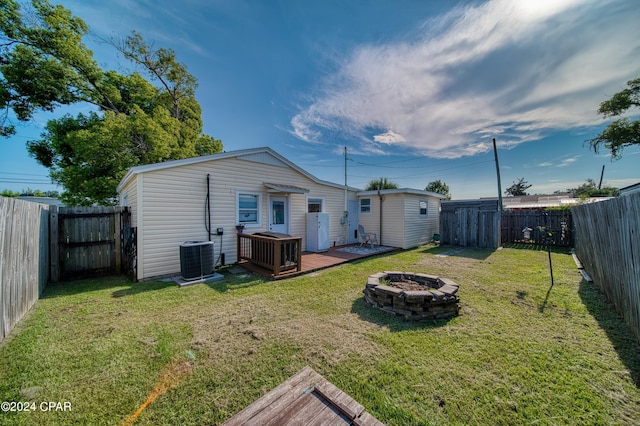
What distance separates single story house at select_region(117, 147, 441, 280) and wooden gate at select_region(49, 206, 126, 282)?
0.61m

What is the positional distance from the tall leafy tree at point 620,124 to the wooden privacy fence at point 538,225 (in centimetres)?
1097

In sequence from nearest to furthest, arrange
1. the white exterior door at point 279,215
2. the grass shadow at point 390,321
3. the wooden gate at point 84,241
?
the grass shadow at point 390,321 < the wooden gate at point 84,241 < the white exterior door at point 279,215

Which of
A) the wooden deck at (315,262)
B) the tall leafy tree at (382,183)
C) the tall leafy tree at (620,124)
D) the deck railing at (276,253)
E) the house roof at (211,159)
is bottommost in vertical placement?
the wooden deck at (315,262)

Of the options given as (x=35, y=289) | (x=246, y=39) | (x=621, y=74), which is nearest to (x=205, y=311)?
(x=35, y=289)

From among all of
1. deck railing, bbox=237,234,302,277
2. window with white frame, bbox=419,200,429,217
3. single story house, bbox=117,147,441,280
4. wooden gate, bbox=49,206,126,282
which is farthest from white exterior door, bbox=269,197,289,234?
window with white frame, bbox=419,200,429,217

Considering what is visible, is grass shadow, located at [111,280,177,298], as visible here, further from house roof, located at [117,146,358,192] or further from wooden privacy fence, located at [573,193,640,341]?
wooden privacy fence, located at [573,193,640,341]

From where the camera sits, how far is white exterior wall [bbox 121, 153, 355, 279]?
18.5 ft

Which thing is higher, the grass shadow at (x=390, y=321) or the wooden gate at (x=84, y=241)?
the wooden gate at (x=84, y=241)

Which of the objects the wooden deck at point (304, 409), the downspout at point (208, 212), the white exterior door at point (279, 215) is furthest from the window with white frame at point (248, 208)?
the wooden deck at point (304, 409)

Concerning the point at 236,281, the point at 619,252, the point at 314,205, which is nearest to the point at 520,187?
the point at 314,205

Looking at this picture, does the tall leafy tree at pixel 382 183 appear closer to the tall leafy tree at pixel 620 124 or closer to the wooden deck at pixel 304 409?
the tall leafy tree at pixel 620 124

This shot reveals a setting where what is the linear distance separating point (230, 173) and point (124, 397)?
6069mm

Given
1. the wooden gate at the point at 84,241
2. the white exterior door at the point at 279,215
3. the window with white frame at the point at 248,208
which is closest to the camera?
the wooden gate at the point at 84,241

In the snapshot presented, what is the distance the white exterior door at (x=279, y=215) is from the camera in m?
8.26
